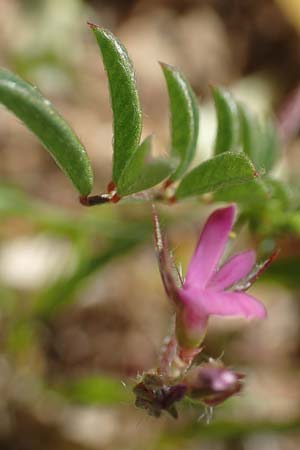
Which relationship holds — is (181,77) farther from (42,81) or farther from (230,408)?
(42,81)

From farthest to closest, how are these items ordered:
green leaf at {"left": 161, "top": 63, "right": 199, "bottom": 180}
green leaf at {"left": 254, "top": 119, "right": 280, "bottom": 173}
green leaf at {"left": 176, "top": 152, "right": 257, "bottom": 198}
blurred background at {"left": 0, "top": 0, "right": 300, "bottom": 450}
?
blurred background at {"left": 0, "top": 0, "right": 300, "bottom": 450}
green leaf at {"left": 254, "top": 119, "right": 280, "bottom": 173}
green leaf at {"left": 161, "top": 63, "right": 199, "bottom": 180}
green leaf at {"left": 176, "top": 152, "right": 257, "bottom": 198}

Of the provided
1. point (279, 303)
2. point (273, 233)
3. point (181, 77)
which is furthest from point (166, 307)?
point (181, 77)

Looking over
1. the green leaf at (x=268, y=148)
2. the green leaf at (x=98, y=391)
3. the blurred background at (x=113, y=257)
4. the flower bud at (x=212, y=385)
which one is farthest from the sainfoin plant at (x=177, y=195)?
the green leaf at (x=98, y=391)

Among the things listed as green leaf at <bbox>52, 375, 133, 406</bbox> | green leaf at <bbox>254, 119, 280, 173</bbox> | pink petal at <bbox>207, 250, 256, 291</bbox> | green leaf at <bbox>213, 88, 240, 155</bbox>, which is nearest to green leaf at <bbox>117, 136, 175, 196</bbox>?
pink petal at <bbox>207, 250, 256, 291</bbox>

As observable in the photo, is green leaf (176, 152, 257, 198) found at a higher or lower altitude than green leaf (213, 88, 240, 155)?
lower

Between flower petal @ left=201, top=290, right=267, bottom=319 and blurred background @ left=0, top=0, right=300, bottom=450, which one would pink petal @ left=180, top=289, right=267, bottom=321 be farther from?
blurred background @ left=0, top=0, right=300, bottom=450

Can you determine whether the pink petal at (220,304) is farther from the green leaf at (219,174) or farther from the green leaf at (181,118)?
the green leaf at (181,118)
